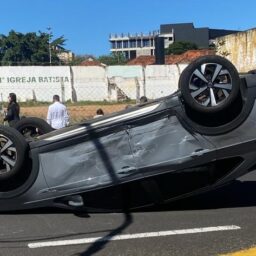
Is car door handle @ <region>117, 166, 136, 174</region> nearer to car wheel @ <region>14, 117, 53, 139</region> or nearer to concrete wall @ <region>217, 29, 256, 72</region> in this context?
car wheel @ <region>14, 117, 53, 139</region>

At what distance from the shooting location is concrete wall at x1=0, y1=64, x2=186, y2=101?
152ft

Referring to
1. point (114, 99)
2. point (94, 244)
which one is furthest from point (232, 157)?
point (114, 99)

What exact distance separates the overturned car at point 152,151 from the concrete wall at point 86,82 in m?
38.8

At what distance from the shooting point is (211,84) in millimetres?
6359

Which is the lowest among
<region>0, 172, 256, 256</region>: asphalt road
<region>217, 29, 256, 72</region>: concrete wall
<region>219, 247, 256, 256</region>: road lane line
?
<region>0, 172, 256, 256</region>: asphalt road

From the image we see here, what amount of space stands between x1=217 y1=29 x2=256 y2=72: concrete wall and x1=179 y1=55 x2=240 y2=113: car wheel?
3193 centimetres

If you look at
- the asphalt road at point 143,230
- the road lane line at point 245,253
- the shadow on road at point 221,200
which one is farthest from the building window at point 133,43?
the road lane line at point 245,253

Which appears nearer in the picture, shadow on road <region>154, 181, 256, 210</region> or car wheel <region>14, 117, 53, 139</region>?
shadow on road <region>154, 181, 256, 210</region>

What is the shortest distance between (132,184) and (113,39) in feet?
514

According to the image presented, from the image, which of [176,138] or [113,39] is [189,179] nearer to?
[176,138]

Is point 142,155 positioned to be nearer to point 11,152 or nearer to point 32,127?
point 11,152

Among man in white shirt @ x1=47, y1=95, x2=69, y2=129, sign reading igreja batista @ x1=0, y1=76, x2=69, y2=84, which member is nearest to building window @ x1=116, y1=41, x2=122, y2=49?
sign reading igreja batista @ x1=0, y1=76, x2=69, y2=84

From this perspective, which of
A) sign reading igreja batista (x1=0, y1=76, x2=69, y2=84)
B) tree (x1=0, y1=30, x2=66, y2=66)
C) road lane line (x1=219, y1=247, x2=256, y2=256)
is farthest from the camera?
tree (x1=0, y1=30, x2=66, y2=66)

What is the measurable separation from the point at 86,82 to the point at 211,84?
4251 centimetres
